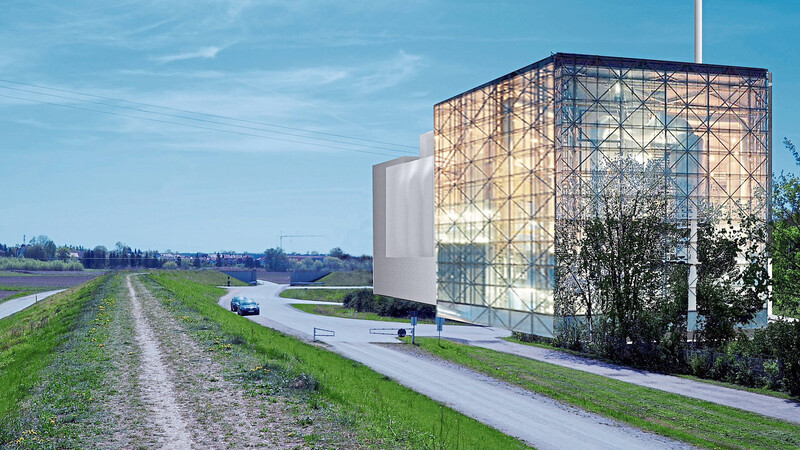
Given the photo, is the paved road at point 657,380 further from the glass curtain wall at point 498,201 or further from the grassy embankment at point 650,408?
the glass curtain wall at point 498,201

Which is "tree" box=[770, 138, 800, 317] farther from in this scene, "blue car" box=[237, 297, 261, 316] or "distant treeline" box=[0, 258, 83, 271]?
"distant treeline" box=[0, 258, 83, 271]

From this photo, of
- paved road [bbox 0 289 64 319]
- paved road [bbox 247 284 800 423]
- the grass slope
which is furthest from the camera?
paved road [bbox 0 289 64 319]

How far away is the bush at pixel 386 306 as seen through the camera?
61156 millimetres

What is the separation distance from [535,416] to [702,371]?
40.5 feet

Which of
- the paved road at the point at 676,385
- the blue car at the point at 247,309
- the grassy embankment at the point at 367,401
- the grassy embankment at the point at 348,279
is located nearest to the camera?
the grassy embankment at the point at 367,401

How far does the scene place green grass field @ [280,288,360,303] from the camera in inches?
3263

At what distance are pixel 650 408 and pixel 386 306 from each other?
41.9 meters

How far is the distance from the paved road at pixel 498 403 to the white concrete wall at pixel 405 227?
16.1 m

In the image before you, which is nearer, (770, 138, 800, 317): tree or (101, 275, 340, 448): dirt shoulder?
(101, 275, 340, 448): dirt shoulder

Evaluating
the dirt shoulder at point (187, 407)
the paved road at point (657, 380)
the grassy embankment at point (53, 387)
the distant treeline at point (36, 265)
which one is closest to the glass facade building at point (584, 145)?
the paved road at point (657, 380)

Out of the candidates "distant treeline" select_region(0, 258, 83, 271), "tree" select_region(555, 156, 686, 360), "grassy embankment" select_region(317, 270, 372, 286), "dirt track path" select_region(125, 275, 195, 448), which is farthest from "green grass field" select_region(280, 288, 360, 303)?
"distant treeline" select_region(0, 258, 83, 271)

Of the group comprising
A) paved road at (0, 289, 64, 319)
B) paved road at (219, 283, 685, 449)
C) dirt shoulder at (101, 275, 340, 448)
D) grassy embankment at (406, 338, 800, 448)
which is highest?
dirt shoulder at (101, 275, 340, 448)

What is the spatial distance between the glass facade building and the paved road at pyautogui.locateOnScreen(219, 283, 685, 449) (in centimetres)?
557

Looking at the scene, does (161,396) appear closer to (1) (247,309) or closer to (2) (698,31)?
(1) (247,309)
